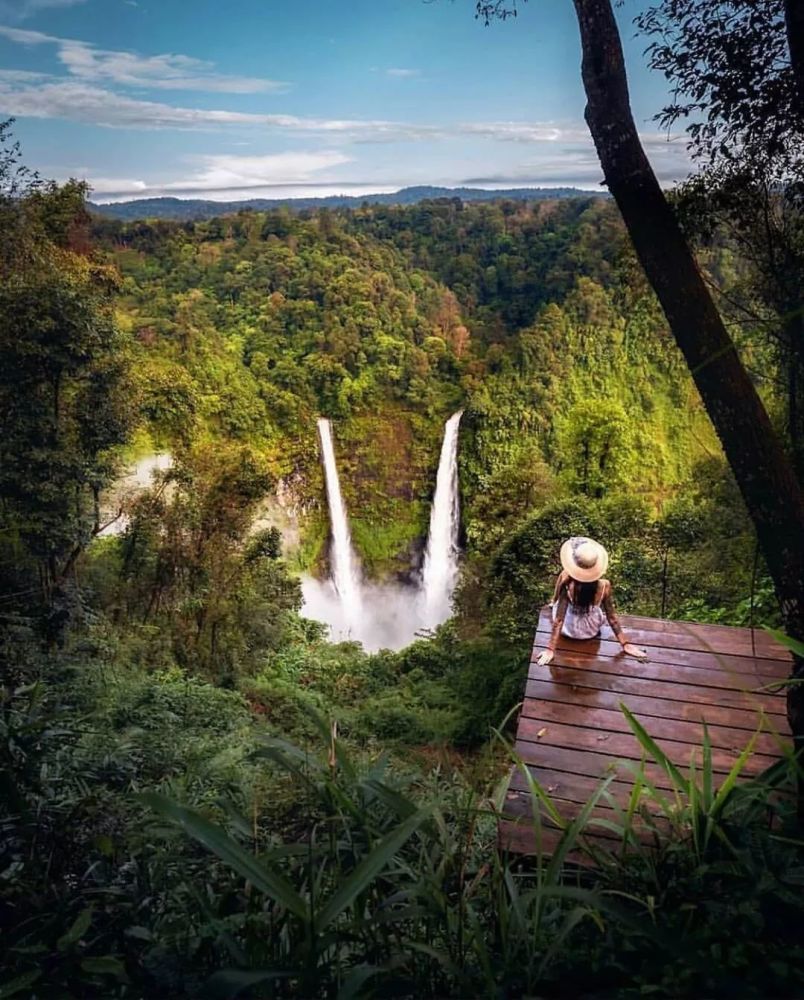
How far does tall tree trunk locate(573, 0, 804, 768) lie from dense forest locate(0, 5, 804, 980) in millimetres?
414

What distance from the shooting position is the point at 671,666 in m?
2.87

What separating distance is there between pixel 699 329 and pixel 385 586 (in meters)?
15.0

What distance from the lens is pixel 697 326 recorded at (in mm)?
1879

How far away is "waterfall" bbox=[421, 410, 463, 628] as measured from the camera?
15.9 metres

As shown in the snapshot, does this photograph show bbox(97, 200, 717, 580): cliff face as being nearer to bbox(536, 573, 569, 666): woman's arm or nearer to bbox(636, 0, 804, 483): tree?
bbox(636, 0, 804, 483): tree

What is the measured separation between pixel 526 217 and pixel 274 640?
51.6 ft

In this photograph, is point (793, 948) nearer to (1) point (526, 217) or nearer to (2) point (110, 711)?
(2) point (110, 711)

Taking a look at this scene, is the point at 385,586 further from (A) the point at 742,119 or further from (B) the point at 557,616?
(A) the point at 742,119

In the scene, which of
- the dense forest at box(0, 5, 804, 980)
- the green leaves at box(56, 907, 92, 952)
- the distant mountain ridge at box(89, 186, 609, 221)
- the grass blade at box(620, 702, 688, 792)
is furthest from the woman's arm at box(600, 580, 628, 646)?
the distant mountain ridge at box(89, 186, 609, 221)

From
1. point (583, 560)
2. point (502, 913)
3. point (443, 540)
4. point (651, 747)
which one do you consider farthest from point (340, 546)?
point (502, 913)

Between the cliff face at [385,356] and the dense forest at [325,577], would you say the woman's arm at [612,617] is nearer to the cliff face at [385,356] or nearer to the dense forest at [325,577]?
the dense forest at [325,577]

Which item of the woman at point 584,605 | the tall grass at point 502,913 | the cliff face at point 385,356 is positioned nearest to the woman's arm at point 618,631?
the woman at point 584,605

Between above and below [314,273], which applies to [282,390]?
→ below

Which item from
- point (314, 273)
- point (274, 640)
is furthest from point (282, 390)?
point (274, 640)
